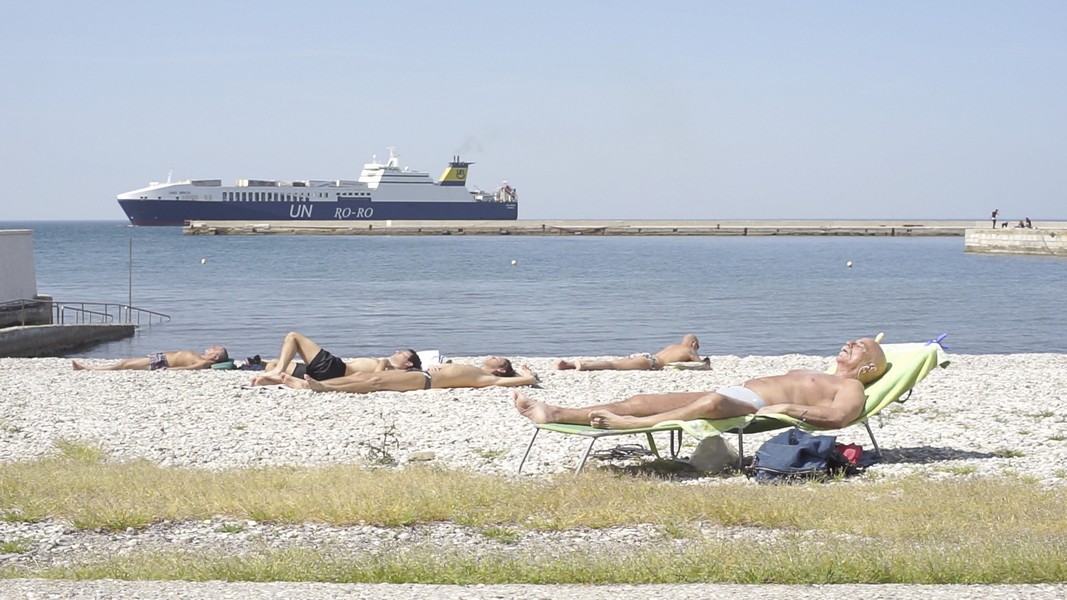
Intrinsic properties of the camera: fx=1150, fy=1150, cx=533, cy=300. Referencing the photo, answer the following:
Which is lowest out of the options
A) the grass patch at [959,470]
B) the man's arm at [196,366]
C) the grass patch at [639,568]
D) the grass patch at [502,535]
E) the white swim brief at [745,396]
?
the man's arm at [196,366]

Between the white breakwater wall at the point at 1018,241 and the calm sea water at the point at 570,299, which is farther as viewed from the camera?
the white breakwater wall at the point at 1018,241

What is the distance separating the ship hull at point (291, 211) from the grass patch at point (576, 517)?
9230 centimetres

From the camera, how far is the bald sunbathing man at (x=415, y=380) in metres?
10.8

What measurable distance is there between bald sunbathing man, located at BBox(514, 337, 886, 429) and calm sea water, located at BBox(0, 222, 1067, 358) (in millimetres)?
10929

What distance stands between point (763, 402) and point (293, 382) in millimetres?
5421

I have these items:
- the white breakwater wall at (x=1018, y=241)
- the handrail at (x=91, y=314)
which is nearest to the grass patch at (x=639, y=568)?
the handrail at (x=91, y=314)

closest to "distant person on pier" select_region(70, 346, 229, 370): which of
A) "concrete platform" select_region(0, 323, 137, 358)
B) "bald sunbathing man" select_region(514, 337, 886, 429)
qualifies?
"concrete platform" select_region(0, 323, 137, 358)

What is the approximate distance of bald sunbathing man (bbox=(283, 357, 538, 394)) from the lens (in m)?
10.8

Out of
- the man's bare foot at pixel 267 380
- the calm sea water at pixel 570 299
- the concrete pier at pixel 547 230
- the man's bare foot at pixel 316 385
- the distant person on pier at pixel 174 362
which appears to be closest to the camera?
the man's bare foot at pixel 316 385

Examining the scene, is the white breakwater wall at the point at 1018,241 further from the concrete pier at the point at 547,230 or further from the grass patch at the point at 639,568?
the grass patch at the point at 639,568

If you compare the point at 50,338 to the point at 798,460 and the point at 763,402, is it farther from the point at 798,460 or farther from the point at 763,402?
the point at 798,460

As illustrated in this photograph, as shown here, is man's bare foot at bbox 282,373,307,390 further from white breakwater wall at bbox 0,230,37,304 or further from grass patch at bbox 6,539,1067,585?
white breakwater wall at bbox 0,230,37,304

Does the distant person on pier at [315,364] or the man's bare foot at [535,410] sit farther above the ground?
the man's bare foot at [535,410]

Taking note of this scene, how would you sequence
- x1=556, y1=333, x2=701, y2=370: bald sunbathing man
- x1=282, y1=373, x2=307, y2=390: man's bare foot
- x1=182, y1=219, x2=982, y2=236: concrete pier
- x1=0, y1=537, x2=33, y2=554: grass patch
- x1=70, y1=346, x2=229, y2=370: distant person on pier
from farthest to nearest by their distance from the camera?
x1=182, y1=219, x2=982, y2=236: concrete pier
x1=70, y1=346, x2=229, y2=370: distant person on pier
x1=556, y1=333, x2=701, y2=370: bald sunbathing man
x1=282, y1=373, x2=307, y2=390: man's bare foot
x1=0, y1=537, x2=33, y2=554: grass patch
